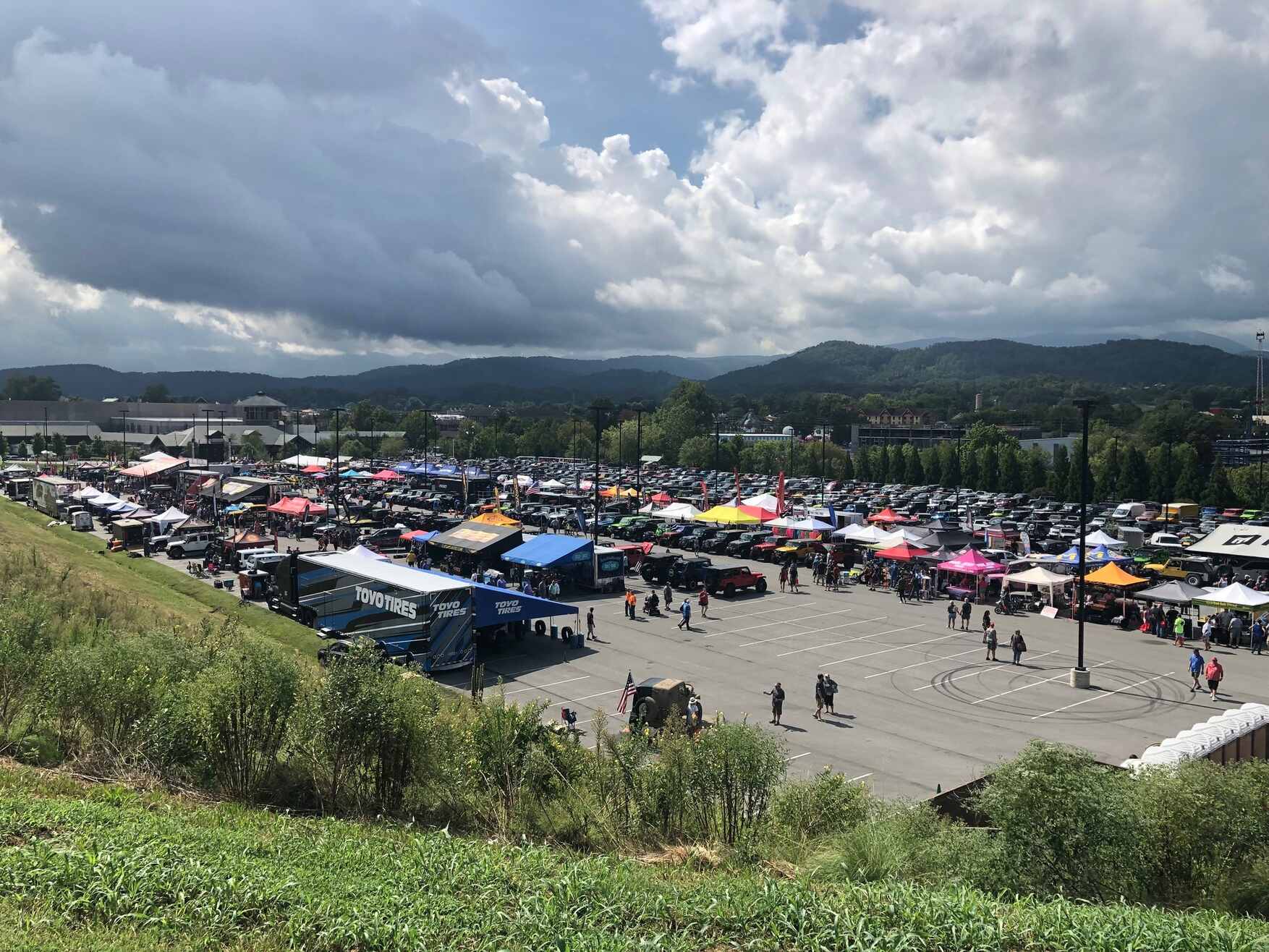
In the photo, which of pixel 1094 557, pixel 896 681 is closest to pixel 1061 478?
pixel 1094 557

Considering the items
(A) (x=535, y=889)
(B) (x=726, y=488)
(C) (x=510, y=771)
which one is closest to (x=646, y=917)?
(A) (x=535, y=889)

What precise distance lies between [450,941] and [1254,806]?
29.9ft

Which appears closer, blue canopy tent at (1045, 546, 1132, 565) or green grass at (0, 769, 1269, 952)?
green grass at (0, 769, 1269, 952)

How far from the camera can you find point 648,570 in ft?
133

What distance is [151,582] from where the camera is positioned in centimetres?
3784

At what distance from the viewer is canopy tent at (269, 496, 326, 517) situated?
55125 mm

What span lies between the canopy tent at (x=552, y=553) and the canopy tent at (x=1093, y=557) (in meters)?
20.9

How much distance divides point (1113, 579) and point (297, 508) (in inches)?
1776

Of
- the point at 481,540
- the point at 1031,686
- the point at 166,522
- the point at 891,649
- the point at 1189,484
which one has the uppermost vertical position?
the point at 481,540

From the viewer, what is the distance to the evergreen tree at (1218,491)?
Answer: 73.2m

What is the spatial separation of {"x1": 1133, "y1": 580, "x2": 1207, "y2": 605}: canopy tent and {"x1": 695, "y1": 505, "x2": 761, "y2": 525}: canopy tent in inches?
899

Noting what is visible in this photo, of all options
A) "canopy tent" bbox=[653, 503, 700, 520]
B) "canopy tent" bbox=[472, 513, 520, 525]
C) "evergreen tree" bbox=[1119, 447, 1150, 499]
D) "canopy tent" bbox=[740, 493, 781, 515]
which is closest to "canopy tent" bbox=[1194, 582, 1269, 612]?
"canopy tent" bbox=[740, 493, 781, 515]

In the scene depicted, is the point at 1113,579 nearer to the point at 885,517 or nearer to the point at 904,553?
the point at 904,553

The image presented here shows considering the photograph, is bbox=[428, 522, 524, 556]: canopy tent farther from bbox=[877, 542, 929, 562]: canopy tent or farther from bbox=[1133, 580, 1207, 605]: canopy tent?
bbox=[1133, 580, 1207, 605]: canopy tent
